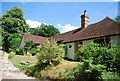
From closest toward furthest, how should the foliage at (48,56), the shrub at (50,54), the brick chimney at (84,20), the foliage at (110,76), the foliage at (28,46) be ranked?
1. the foliage at (110,76)
2. the foliage at (48,56)
3. the shrub at (50,54)
4. the brick chimney at (84,20)
5. the foliage at (28,46)

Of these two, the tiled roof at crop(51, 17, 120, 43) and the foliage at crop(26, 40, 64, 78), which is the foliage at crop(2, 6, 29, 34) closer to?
the tiled roof at crop(51, 17, 120, 43)

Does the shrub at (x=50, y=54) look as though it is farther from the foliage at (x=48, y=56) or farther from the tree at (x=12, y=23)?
the tree at (x=12, y=23)

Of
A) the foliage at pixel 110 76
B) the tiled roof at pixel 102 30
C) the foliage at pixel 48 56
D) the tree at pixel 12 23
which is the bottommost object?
the foliage at pixel 110 76

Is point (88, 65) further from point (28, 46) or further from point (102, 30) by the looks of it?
point (28, 46)

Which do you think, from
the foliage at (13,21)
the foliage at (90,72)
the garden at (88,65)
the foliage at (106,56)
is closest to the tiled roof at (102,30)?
the garden at (88,65)

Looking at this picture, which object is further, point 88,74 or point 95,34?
point 95,34

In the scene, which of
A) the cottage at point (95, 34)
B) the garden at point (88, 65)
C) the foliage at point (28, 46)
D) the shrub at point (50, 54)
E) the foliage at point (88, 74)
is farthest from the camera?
the foliage at point (28, 46)

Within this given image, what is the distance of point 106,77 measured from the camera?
4.69m


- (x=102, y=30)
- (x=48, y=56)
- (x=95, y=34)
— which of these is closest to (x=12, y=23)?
(x=48, y=56)

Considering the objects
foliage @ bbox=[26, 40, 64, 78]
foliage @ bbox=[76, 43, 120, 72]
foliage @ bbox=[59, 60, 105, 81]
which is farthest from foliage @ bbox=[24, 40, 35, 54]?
foliage @ bbox=[76, 43, 120, 72]

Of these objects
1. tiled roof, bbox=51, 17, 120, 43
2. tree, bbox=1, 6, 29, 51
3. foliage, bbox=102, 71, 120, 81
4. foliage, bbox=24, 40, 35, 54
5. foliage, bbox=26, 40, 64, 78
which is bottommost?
foliage, bbox=102, 71, 120, 81

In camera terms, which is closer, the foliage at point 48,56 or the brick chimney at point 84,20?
the foliage at point 48,56

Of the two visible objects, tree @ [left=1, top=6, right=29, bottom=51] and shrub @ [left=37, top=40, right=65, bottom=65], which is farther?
tree @ [left=1, top=6, right=29, bottom=51]

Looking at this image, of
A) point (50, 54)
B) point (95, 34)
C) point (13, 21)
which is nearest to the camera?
point (50, 54)
